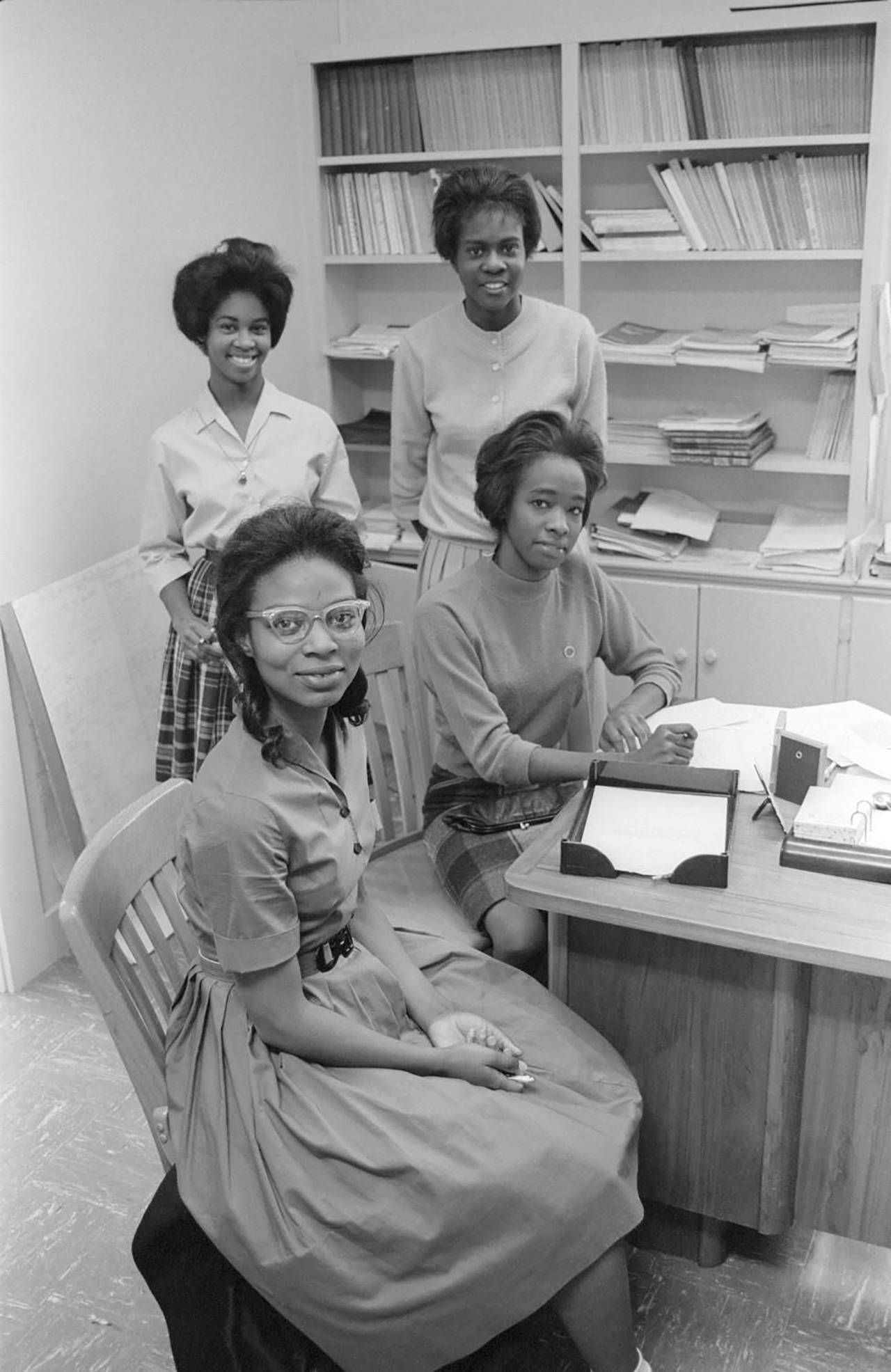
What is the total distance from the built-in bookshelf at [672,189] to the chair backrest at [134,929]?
2.22 metres

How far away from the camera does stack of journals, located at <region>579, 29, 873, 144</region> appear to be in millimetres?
3314

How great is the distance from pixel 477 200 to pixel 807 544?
1.35 meters

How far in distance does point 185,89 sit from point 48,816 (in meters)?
1.86

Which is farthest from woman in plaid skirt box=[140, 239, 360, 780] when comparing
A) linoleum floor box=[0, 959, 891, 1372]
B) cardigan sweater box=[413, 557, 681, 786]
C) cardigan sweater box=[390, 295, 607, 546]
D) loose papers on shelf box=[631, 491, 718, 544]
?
loose papers on shelf box=[631, 491, 718, 544]

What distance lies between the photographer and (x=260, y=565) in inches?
67.1

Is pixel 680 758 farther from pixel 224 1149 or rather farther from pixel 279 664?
pixel 224 1149

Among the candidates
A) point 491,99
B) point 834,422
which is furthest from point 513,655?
point 491,99

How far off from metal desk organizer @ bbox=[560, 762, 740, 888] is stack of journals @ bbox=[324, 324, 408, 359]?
225cm

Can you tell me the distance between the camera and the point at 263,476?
2.85 meters

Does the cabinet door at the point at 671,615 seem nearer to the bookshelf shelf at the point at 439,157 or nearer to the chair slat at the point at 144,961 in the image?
the bookshelf shelf at the point at 439,157

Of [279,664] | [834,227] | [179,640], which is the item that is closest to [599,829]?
[279,664]

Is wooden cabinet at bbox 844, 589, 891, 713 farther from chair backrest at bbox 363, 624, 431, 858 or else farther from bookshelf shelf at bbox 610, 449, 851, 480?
chair backrest at bbox 363, 624, 431, 858

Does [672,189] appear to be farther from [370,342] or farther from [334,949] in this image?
[334,949]

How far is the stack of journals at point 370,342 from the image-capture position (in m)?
3.97
